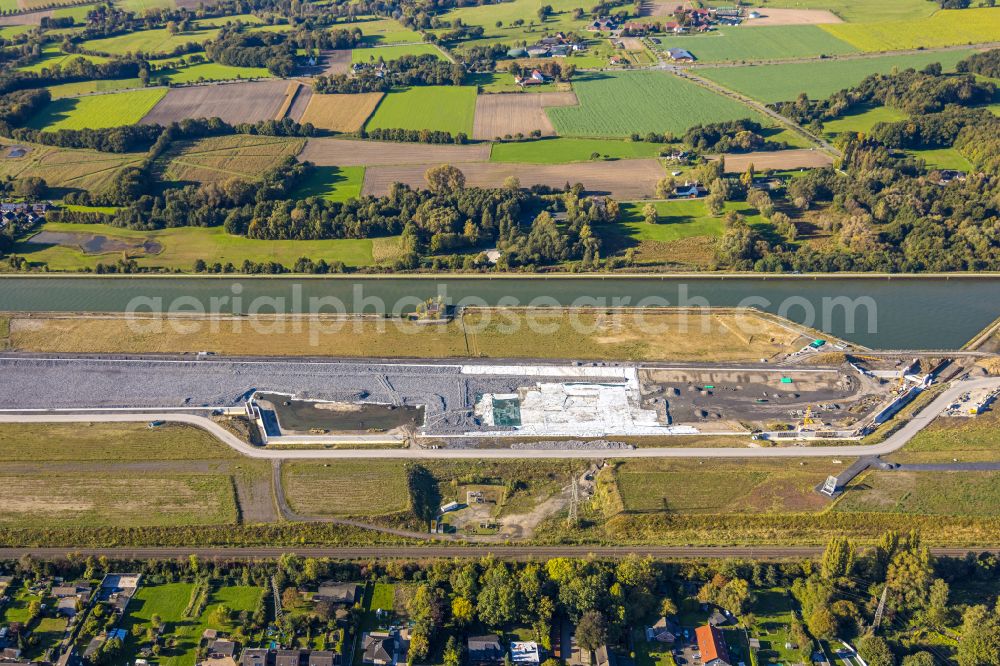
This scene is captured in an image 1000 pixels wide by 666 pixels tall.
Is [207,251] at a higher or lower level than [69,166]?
lower

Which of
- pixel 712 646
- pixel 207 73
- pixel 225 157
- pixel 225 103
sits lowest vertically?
pixel 712 646

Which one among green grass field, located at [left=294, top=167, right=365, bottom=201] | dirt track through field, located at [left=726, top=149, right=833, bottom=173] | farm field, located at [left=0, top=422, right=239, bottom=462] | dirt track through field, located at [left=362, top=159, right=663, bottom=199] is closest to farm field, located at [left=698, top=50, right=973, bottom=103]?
dirt track through field, located at [left=726, top=149, right=833, bottom=173]

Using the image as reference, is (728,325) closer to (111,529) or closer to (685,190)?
(685,190)

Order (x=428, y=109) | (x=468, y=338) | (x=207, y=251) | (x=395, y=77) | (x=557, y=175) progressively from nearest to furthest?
1. (x=468, y=338)
2. (x=207, y=251)
3. (x=557, y=175)
4. (x=428, y=109)
5. (x=395, y=77)

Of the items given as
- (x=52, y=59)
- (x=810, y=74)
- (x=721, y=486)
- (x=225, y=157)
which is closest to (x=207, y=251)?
(x=225, y=157)

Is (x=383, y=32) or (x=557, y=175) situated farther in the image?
(x=383, y=32)

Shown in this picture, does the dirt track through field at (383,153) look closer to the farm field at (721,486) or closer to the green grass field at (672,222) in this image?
the green grass field at (672,222)

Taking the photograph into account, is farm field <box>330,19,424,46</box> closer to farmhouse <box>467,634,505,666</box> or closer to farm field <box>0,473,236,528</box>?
farm field <box>0,473,236,528</box>

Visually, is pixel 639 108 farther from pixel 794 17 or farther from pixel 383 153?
pixel 794 17
